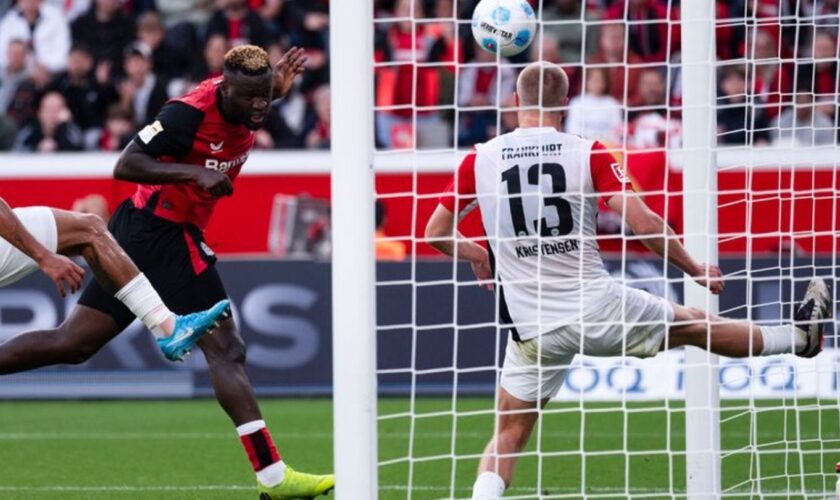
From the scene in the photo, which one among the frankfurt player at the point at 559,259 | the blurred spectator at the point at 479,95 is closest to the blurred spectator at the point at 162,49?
the blurred spectator at the point at 479,95

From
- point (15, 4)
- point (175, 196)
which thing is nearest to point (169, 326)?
point (175, 196)

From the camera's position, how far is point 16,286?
12625mm

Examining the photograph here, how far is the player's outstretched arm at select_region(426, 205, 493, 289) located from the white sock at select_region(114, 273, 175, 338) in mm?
1202

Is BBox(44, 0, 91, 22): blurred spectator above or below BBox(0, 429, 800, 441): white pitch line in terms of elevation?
above

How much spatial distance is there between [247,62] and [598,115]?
8234 millimetres

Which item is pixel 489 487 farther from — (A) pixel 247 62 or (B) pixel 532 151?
(A) pixel 247 62

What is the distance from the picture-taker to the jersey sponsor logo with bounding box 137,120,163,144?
6957 mm

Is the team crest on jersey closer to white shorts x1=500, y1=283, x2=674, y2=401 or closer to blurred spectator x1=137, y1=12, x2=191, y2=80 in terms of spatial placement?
white shorts x1=500, y1=283, x2=674, y2=401

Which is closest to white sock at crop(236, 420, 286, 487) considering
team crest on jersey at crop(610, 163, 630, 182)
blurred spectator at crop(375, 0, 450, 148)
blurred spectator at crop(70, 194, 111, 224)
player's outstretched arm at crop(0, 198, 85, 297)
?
player's outstretched arm at crop(0, 198, 85, 297)

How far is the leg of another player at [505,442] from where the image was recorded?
20.7 feet

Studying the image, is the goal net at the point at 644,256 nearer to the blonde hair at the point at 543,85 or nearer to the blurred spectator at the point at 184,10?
the blonde hair at the point at 543,85

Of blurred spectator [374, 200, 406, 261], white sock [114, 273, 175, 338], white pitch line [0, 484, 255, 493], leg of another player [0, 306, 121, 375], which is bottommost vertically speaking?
blurred spectator [374, 200, 406, 261]

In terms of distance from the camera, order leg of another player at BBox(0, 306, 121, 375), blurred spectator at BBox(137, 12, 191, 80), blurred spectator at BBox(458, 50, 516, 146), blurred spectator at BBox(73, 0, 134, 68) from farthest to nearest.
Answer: blurred spectator at BBox(73, 0, 134, 68), blurred spectator at BBox(137, 12, 191, 80), blurred spectator at BBox(458, 50, 516, 146), leg of another player at BBox(0, 306, 121, 375)

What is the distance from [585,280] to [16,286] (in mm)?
7687
